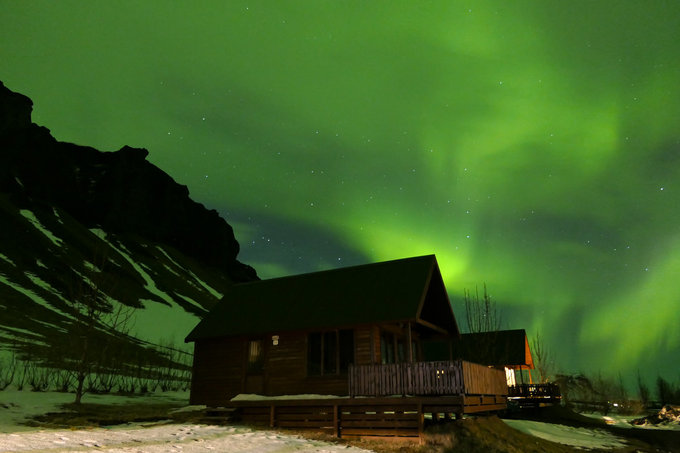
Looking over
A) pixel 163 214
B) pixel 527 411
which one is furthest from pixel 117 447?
pixel 163 214

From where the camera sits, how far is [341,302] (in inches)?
921

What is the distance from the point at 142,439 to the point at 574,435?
21.2m

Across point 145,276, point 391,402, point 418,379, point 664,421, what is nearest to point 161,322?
point 145,276

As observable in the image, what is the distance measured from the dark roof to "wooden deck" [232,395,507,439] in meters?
20.7

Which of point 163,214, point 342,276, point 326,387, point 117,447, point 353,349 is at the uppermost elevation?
point 163,214

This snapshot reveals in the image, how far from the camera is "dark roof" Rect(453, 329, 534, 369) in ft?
138

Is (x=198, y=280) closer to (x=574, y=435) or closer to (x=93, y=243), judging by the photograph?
(x=93, y=243)

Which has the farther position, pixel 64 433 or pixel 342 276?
pixel 342 276

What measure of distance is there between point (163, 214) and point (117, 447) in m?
134

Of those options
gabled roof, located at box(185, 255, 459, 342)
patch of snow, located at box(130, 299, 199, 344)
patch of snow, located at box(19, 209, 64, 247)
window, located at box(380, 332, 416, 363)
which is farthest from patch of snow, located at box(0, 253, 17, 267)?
window, located at box(380, 332, 416, 363)

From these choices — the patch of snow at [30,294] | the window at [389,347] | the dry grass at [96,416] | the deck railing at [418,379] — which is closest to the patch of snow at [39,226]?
the patch of snow at [30,294]

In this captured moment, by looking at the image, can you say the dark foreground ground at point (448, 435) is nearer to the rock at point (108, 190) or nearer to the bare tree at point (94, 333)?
the bare tree at point (94, 333)

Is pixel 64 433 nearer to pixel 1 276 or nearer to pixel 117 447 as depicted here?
pixel 117 447

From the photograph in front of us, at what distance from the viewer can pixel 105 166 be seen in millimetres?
140250
